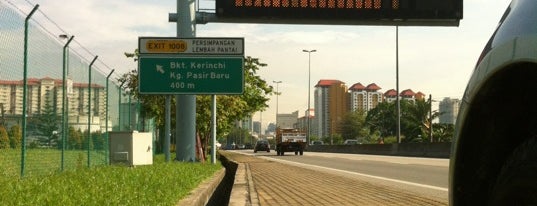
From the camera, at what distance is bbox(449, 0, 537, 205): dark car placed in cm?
194

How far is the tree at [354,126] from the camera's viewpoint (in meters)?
135

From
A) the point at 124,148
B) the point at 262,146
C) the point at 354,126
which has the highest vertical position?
the point at 354,126

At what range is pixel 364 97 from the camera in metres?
155

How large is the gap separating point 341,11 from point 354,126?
12211 centimetres

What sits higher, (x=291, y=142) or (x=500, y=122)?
(x=500, y=122)

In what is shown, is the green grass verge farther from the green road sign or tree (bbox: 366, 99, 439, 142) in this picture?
tree (bbox: 366, 99, 439, 142)

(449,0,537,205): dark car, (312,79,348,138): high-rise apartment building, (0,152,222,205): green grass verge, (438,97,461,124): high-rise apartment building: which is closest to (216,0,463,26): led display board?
(0,152,222,205): green grass verge

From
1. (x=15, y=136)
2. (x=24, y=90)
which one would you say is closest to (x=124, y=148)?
(x=15, y=136)

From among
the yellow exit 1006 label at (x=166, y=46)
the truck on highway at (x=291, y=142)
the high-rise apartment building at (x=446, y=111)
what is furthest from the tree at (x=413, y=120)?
the yellow exit 1006 label at (x=166, y=46)

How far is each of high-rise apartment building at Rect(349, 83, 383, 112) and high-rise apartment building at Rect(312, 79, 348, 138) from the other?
1994 millimetres

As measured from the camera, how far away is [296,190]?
1050 cm

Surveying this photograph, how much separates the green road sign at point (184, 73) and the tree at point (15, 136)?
8574 mm

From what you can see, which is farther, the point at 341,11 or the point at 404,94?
the point at 404,94

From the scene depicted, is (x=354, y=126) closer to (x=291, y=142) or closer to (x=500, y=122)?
(x=291, y=142)
